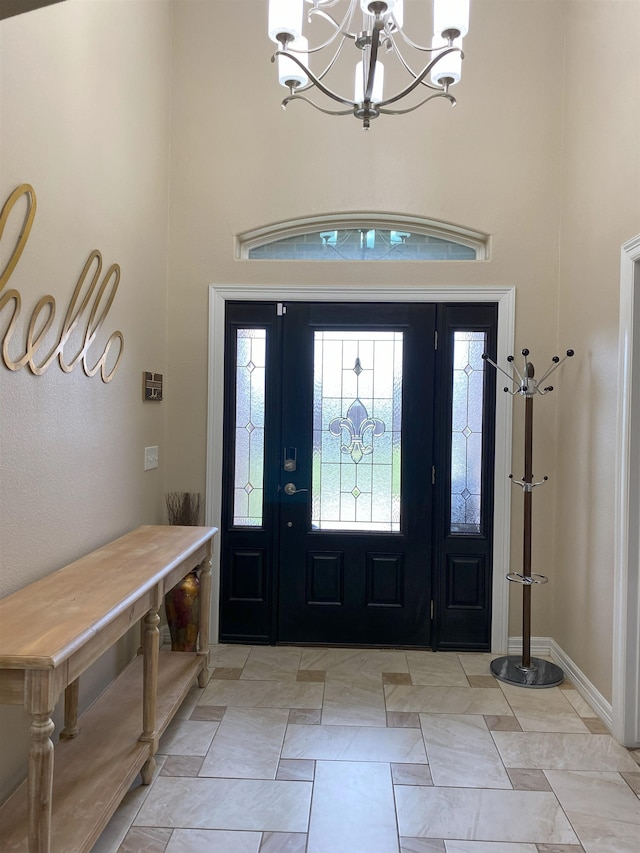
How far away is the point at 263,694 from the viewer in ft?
10.8

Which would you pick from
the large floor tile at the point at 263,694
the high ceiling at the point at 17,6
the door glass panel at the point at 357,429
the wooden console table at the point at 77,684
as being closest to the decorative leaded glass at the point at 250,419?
the door glass panel at the point at 357,429

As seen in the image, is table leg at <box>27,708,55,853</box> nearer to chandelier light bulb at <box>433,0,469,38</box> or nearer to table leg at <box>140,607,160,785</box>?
table leg at <box>140,607,160,785</box>

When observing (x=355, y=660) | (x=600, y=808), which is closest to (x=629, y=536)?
(x=600, y=808)

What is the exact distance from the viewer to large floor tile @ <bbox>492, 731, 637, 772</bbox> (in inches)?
105

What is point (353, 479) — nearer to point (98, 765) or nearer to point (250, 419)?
point (250, 419)

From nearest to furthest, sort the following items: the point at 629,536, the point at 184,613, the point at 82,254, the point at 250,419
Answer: the point at 82,254, the point at 629,536, the point at 184,613, the point at 250,419

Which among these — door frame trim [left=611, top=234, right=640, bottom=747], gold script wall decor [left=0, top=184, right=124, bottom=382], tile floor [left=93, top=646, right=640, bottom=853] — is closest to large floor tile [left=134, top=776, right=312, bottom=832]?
tile floor [left=93, top=646, right=640, bottom=853]

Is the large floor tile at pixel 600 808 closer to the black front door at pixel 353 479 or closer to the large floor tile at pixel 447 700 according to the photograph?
the large floor tile at pixel 447 700

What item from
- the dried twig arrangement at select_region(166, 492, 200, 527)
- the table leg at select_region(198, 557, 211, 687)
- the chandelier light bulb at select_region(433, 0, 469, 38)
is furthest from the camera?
the dried twig arrangement at select_region(166, 492, 200, 527)

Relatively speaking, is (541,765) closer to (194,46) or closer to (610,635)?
(610,635)

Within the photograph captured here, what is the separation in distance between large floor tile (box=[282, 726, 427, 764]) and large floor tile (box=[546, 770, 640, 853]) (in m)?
0.58

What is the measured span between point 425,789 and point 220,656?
1.69m

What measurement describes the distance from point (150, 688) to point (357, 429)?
2.06 metres

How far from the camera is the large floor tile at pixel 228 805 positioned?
2.24m
